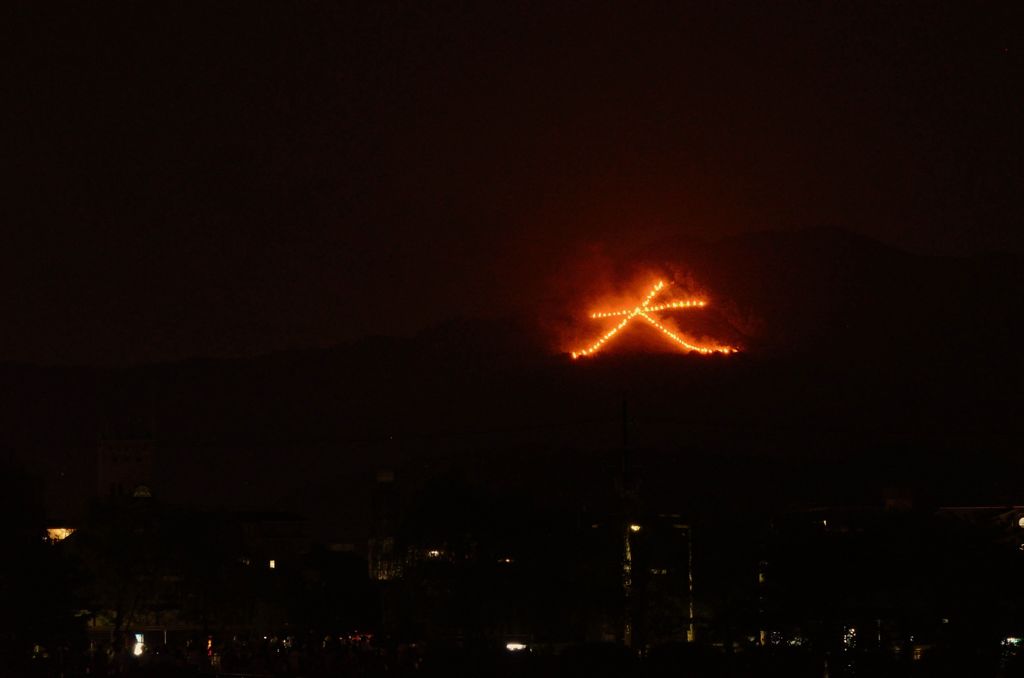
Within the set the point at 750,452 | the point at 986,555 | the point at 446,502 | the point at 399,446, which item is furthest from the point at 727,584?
the point at 399,446

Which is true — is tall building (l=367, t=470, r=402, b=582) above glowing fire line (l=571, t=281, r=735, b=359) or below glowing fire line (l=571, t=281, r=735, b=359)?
below

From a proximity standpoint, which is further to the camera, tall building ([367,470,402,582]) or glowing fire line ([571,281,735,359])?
glowing fire line ([571,281,735,359])

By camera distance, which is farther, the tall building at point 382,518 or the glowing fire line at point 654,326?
the glowing fire line at point 654,326

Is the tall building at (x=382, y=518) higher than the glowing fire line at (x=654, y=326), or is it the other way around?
the glowing fire line at (x=654, y=326)

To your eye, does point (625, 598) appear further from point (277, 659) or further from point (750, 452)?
point (750, 452)

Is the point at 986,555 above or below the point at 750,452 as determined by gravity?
below

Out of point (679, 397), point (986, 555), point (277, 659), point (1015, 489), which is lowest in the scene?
point (277, 659)

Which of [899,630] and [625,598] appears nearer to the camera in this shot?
[899,630]

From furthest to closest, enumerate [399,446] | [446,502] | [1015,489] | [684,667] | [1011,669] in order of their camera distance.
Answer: [399,446]
[1015,489]
[446,502]
[684,667]
[1011,669]

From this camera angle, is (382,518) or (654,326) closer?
(382,518)

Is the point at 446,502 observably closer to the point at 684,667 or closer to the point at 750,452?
the point at 684,667

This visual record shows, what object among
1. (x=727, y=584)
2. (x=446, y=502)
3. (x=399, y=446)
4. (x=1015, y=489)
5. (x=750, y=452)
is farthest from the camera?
(x=399, y=446)
